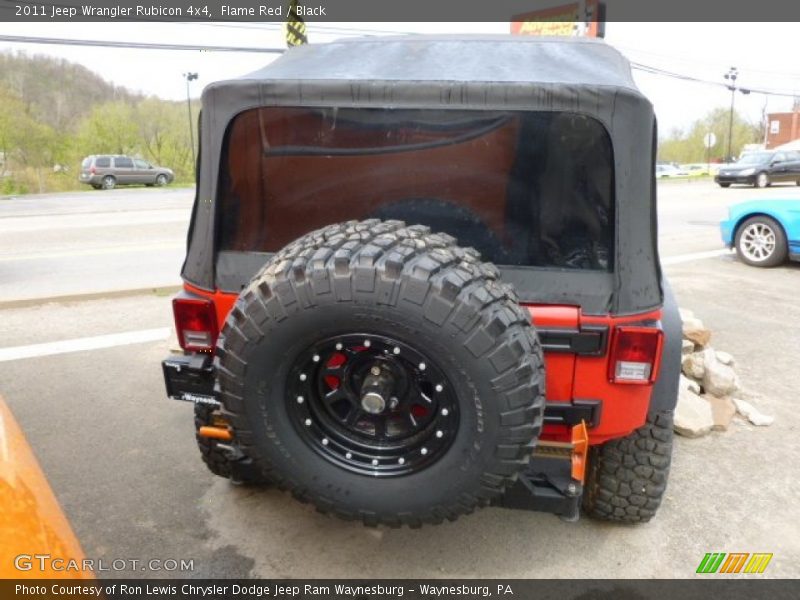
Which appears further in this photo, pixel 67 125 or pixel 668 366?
pixel 67 125

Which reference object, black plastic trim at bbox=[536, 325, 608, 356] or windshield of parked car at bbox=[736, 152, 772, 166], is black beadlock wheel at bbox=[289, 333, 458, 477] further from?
windshield of parked car at bbox=[736, 152, 772, 166]

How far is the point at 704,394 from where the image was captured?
4125 millimetres

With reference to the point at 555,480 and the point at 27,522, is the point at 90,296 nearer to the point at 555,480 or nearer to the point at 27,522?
the point at 27,522

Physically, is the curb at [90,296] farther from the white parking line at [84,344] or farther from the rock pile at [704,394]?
the rock pile at [704,394]

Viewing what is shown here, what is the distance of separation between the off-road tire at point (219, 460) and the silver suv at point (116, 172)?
31.1m

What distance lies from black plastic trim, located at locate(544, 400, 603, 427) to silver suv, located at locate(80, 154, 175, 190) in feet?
106

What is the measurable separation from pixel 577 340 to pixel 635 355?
0.22 meters

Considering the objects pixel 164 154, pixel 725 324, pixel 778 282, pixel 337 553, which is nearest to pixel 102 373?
pixel 337 553

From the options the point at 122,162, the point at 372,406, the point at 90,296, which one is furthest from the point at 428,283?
the point at 122,162

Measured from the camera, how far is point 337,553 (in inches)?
105

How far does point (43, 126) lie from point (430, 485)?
44.4 m

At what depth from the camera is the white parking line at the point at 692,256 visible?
914 centimetres

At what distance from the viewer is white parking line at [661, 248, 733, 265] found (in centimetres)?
914
